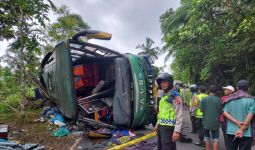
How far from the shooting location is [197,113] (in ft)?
24.4

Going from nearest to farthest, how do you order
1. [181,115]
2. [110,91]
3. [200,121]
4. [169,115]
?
[181,115]
[169,115]
[200,121]
[110,91]

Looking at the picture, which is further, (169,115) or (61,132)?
(61,132)

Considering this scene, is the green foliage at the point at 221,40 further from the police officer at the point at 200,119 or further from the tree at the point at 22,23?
the tree at the point at 22,23

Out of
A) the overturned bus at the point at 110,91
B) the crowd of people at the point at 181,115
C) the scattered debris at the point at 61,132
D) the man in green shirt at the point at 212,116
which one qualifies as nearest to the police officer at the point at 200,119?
the man in green shirt at the point at 212,116

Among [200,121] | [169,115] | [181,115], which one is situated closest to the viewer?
[181,115]

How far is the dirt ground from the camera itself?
22.8 feet

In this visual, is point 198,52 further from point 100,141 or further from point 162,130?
point 162,130

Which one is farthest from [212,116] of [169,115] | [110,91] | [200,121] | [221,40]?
[221,40]

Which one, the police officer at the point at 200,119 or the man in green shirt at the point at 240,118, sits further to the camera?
the police officer at the point at 200,119

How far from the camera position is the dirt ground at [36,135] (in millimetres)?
6961

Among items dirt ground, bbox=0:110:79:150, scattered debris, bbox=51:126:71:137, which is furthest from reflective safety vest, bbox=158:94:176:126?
scattered debris, bbox=51:126:71:137

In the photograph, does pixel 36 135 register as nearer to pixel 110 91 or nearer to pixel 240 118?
pixel 110 91

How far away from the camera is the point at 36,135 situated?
784 centimetres

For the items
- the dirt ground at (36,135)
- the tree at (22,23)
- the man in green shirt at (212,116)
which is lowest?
the dirt ground at (36,135)
